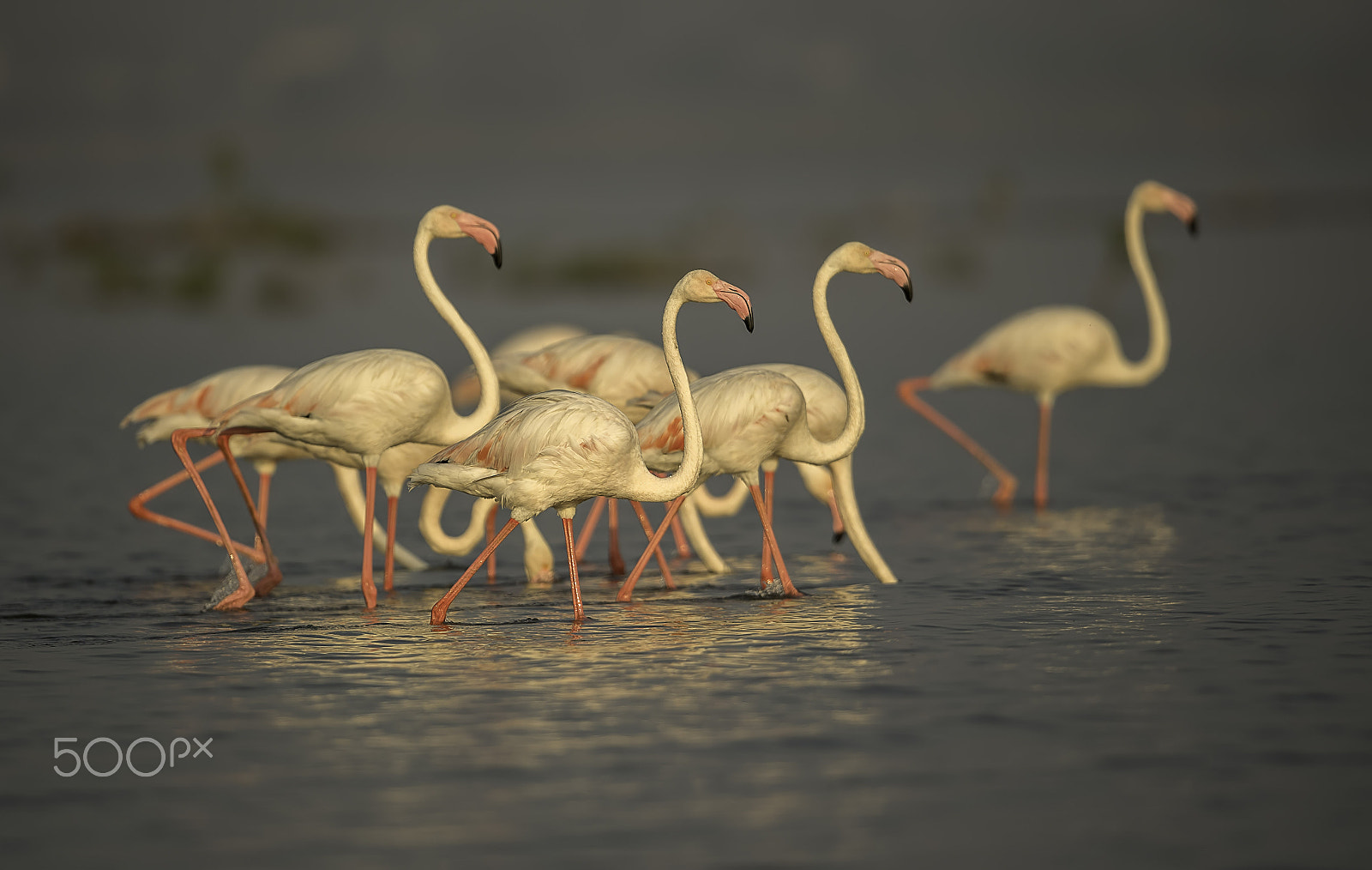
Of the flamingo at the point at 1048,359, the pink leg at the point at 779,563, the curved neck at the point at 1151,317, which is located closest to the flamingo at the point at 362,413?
the pink leg at the point at 779,563

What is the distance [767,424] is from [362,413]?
7.50 ft

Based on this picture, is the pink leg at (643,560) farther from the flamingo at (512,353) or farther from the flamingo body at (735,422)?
the flamingo at (512,353)

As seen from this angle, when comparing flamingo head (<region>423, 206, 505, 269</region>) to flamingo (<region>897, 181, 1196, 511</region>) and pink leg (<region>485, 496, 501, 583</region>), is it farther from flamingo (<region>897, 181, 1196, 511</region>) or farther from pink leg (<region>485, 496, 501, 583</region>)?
flamingo (<region>897, 181, 1196, 511</region>)

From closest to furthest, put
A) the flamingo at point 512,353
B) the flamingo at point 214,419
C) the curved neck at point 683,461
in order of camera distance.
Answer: the curved neck at point 683,461
the flamingo at point 214,419
the flamingo at point 512,353

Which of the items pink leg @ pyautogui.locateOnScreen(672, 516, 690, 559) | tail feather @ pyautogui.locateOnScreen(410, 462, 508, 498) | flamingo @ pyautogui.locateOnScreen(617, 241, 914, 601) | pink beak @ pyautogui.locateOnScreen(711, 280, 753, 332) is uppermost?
pink beak @ pyautogui.locateOnScreen(711, 280, 753, 332)

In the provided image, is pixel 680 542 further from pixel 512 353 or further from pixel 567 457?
pixel 567 457

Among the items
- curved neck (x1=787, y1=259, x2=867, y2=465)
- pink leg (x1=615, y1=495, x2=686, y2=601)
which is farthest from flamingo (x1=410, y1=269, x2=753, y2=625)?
curved neck (x1=787, y1=259, x2=867, y2=465)

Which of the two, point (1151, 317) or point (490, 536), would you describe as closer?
point (490, 536)

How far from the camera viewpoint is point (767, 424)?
33.2 feet

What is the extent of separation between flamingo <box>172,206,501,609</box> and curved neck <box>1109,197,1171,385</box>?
762cm

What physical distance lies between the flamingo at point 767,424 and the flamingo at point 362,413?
1.14 m

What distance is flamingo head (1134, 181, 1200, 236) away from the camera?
16281 mm

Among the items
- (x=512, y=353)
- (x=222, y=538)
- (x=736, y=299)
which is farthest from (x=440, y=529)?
(x=736, y=299)

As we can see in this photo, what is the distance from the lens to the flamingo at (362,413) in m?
10.2
